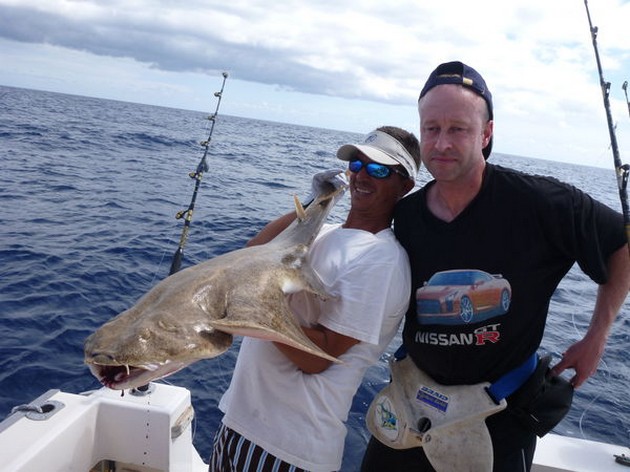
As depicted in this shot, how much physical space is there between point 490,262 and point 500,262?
0.05 meters

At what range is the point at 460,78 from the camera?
9.18 feet

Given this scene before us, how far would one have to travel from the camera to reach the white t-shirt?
250 centimetres

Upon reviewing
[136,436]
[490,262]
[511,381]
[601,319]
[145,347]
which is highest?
[490,262]

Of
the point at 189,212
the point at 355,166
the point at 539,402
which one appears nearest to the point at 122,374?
the point at 355,166

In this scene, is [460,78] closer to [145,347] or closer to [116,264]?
[145,347]

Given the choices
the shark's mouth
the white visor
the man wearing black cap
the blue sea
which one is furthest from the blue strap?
the blue sea

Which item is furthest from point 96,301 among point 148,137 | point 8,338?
point 148,137

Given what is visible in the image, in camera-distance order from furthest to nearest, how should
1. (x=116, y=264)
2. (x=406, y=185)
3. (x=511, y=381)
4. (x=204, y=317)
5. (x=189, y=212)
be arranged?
(x=116, y=264) → (x=189, y=212) → (x=406, y=185) → (x=511, y=381) → (x=204, y=317)

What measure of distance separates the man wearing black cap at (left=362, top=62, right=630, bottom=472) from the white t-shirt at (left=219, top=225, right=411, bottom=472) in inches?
10.7

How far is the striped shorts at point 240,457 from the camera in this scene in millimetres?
2527

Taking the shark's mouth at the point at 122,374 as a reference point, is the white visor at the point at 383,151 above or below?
above

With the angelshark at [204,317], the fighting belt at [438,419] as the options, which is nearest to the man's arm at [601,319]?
the fighting belt at [438,419]

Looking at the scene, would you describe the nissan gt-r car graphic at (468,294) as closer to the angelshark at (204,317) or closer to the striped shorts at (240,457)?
the angelshark at (204,317)

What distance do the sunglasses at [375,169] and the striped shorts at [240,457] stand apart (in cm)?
159
